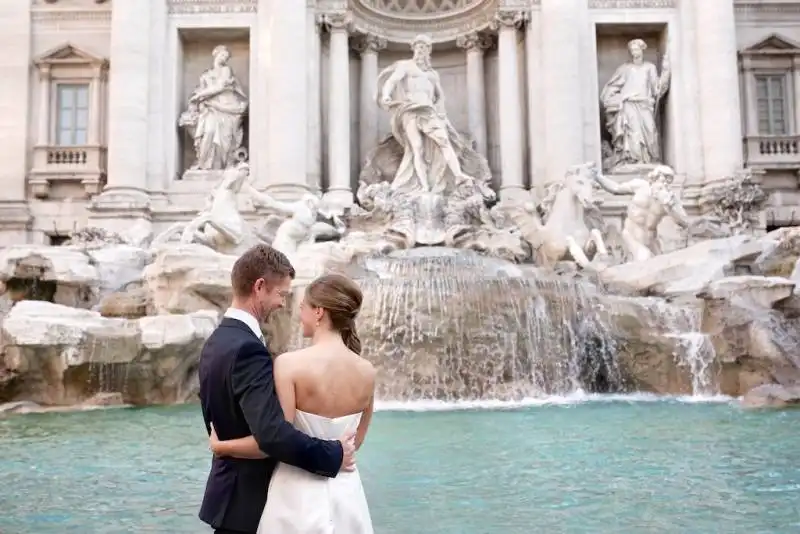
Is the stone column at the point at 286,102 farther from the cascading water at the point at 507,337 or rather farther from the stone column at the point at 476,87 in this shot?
the cascading water at the point at 507,337

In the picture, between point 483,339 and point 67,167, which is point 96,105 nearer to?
point 67,167

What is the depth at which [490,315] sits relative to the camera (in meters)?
10.1

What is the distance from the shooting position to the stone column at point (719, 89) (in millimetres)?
17422

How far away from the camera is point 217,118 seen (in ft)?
59.4

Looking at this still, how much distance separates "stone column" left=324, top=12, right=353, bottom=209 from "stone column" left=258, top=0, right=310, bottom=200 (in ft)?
2.13

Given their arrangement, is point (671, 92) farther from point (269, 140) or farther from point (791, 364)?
point (791, 364)

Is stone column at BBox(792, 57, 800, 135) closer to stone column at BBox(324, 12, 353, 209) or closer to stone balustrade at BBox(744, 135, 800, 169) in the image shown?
stone balustrade at BBox(744, 135, 800, 169)

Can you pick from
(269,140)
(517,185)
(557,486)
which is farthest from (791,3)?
(557,486)

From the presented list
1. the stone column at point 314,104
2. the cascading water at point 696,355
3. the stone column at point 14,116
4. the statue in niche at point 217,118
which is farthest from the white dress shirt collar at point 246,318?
the stone column at point 14,116

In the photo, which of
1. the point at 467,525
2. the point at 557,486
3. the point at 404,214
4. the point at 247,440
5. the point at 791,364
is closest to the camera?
the point at 247,440

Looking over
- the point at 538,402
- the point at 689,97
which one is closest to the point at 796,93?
the point at 689,97

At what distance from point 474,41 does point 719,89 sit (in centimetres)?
581

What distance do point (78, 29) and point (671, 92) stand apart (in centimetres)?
1438

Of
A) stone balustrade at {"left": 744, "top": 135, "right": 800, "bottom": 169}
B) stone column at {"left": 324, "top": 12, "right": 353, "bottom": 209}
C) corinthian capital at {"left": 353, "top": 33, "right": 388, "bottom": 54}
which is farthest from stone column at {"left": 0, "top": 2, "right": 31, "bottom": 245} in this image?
stone balustrade at {"left": 744, "top": 135, "right": 800, "bottom": 169}
